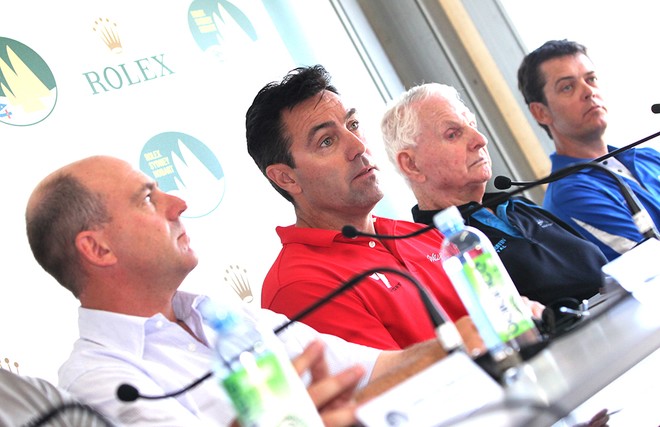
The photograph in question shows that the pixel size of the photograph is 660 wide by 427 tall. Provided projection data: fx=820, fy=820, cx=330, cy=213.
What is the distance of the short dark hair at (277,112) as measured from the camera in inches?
89.6

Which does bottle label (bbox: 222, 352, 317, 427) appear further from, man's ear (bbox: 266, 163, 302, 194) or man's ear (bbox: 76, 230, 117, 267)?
man's ear (bbox: 266, 163, 302, 194)

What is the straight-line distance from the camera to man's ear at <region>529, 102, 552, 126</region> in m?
3.03

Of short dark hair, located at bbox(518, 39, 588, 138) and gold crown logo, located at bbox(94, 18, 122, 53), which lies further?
short dark hair, located at bbox(518, 39, 588, 138)

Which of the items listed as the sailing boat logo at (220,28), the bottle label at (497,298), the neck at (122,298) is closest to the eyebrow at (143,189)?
the neck at (122,298)

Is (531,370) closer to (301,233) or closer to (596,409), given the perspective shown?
(596,409)

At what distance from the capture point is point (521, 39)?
357 cm

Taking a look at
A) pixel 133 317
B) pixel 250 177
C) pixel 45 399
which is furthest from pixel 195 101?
pixel 45 399

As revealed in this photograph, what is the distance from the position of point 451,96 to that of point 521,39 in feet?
3.79

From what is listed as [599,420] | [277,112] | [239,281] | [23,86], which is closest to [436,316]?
[599,420]

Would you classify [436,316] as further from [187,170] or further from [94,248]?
[187,170]

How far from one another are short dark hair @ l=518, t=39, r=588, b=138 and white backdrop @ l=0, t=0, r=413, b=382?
0.79 metres

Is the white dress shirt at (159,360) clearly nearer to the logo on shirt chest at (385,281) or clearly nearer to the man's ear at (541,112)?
the logo on shirt chest at (385,281)

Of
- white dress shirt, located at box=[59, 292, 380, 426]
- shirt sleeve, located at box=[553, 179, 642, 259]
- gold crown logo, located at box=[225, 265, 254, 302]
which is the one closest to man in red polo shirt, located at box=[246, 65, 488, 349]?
white dress shirt, located at box=[59, 292, 380, 426]

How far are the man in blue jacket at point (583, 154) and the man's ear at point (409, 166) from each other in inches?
20.9
